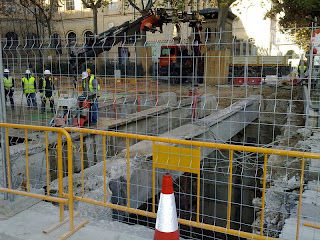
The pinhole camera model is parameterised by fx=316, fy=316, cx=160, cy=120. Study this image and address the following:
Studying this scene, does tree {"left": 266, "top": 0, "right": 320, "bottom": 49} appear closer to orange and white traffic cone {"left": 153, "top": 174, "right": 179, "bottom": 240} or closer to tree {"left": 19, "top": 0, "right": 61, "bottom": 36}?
orange and white traffic cone {"left": 153, "top": 174, "right": 179, "bottom": 240}

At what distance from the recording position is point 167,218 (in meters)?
3.18

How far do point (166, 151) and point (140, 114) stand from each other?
286 inches

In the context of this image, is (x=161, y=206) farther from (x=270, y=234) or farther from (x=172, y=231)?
(x=270, y=234)

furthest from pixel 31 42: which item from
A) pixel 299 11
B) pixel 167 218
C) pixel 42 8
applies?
pixel 167 218

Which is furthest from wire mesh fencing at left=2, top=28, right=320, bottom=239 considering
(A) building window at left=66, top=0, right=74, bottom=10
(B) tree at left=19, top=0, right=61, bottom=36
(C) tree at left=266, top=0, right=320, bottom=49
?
(A) building window at left=66, top=0, right=74, bottom=10

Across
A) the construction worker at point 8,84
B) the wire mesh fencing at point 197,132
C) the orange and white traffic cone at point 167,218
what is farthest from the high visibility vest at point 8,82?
the orange and white traffic cone at point 167,218

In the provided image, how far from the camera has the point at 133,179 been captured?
638cm

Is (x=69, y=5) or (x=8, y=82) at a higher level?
(x=69, y=5)

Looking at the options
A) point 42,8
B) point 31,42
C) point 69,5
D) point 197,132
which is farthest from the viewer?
point 69,5

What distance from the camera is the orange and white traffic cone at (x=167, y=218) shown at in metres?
3.16

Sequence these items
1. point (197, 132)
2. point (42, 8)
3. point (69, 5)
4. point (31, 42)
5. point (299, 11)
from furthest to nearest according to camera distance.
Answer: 1. point (69, 5)
2. point (42, 8)
3. point (299, 11)
4. point (31, 42)
5. point (197, 132)

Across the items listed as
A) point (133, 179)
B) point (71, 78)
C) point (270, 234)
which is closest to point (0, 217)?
point (133, 179)

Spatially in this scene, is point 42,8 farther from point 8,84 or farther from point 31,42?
point 8,84

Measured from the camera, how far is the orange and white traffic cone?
3.16 metres
